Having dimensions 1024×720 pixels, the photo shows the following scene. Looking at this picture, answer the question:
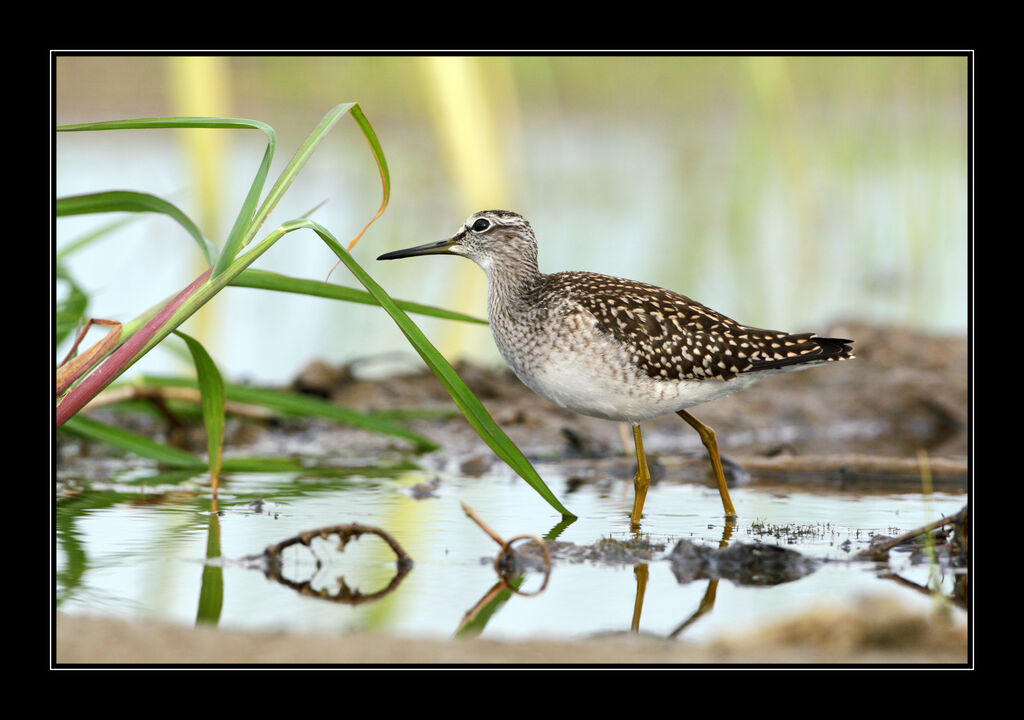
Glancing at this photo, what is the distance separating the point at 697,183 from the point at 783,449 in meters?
7.68

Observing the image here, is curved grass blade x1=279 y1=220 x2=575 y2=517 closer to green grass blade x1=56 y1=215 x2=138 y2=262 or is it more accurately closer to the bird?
the bird

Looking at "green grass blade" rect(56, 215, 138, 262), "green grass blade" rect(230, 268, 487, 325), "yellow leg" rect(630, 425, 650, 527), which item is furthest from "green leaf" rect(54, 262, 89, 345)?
"yellow leg" rect(630, 425, 650, 527)

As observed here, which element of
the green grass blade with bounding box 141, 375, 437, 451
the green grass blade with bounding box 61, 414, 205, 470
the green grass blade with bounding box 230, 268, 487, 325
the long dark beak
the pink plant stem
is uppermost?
the long dark beak

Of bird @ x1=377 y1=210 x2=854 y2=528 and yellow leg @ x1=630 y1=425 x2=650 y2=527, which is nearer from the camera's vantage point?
yellow leg @ x1=630 y1=425 x2=650 y2=527

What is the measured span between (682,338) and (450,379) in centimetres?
167

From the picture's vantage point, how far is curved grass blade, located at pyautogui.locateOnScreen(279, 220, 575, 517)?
5266 millimetres

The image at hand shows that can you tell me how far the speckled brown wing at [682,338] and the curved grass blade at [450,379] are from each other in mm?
1205

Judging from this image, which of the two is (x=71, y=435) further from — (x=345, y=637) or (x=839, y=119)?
(x=839, y=119)

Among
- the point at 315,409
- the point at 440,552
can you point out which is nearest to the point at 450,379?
the point at 440,552

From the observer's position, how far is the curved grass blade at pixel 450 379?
17.3 ft

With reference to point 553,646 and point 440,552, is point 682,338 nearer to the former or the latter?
point 440,552

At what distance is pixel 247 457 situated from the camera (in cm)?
838

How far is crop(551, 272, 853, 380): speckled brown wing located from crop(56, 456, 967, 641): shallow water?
2.65 feet

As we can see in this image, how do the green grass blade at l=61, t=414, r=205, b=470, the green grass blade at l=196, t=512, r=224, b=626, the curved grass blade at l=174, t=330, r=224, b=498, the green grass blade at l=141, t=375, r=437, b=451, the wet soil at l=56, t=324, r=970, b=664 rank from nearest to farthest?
the wet soil at l=56, t=324, r=970, b=664
the green grass blade at l=196, t=512, r=224, b=626
the curved grass blade at l=174, t=330, r=224, b=498
the green grass blade at l=61, t=414, r=205, b=470
the green grass blade at l=141, t=375, r=437, b=451
